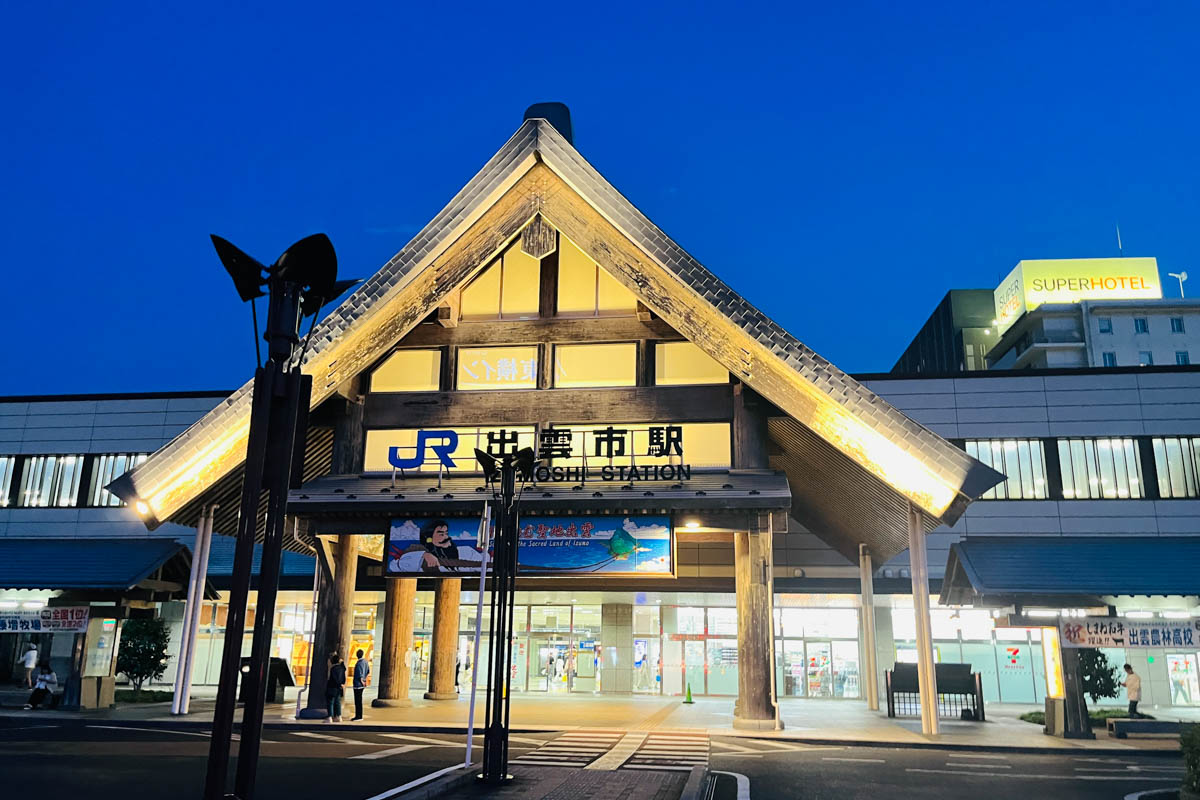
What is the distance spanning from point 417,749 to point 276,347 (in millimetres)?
10915

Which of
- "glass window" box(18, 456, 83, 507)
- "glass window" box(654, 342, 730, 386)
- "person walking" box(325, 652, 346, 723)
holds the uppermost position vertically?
"glass window" box(654, 342, 730, 386)

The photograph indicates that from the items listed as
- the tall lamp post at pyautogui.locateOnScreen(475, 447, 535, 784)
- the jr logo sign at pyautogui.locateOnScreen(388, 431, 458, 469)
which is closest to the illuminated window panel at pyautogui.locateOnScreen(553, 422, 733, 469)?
the jr logo sign at pyautogui.locateOnScreen(388, 431, 458, 469)

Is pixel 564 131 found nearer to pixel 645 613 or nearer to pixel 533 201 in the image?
pixel 533 201

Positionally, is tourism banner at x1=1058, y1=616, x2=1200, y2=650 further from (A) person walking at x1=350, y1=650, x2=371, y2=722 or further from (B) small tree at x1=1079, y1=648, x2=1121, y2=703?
(A) person walking at x1=350, y1=650, x2=371, y2=722

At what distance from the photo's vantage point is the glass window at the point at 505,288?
2214 cm

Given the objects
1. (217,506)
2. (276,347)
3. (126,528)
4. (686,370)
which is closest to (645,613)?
(686,370)

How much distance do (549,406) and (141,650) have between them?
1472 cm

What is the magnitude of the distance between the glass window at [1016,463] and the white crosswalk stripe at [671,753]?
1662 cm

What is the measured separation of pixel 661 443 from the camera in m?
20.1

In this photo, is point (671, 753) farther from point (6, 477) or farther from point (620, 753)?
point (6, 477)

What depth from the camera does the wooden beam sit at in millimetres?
20484

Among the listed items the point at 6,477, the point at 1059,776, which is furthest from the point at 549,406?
the point at 6,477

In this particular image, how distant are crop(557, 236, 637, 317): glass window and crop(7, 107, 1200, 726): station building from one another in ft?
0.17

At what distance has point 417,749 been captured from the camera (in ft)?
49.4
